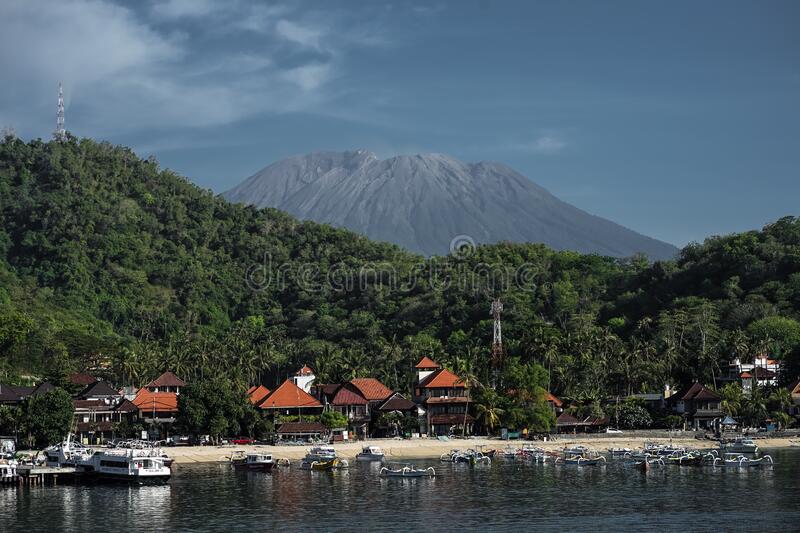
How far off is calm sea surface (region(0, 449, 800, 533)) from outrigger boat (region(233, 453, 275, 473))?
1140mm

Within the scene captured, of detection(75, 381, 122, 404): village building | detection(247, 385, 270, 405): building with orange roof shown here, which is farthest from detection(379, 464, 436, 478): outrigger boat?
detection(75, 381, 122, 404): village building

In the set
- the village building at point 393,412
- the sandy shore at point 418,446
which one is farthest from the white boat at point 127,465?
the village building at point 393,412

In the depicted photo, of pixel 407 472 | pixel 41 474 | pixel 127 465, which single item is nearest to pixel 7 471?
pixel 41 474

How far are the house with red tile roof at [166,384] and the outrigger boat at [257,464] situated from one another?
2692 cm

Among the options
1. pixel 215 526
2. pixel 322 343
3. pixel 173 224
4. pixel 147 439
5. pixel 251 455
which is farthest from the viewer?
pixel 173 224

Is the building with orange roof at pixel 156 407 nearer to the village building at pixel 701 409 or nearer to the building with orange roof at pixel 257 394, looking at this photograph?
the building with orange roof at pixel 257 394

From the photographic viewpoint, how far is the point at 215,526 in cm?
4866

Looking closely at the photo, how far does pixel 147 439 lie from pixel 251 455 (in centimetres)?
1734

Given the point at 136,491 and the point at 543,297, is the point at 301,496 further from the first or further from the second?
the point at 543,297

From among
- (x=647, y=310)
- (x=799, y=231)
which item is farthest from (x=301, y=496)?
(x=799, y=231)

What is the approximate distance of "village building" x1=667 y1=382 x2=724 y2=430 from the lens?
3780 inches

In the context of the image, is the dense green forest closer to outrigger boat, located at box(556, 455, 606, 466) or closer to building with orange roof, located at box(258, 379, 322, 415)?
building with orange roof, located at box(258, 379, 322, 415)

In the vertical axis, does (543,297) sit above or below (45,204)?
below

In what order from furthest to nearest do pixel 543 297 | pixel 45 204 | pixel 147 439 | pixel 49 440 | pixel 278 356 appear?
pixel 45 204
pixel 543 297
pixel 278 356
pixel 147 439
pixel 49 440
